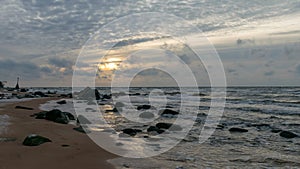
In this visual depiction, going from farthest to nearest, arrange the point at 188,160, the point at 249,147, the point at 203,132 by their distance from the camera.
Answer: the point at 203,132, the point at 249,147, the point at 188,160

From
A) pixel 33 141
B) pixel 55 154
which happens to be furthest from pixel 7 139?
pixel 55 154

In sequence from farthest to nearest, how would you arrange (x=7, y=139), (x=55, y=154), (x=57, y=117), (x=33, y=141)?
(x=57, y=117) → (x=7, y=139) → (x=33, y=141) → (x=55, y=154)

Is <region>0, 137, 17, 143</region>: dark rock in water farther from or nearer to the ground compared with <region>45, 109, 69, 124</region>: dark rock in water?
nearer to the ground

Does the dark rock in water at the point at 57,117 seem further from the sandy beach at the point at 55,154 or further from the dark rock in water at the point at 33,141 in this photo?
the dark rock in water at the point at 33,141

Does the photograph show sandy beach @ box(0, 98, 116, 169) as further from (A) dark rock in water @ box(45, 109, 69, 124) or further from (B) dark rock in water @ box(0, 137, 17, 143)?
(A) dark rock in water @ box(45, 109, 69, 124)

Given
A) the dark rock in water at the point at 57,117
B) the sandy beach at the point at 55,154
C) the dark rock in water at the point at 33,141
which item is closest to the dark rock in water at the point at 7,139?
the sandy beach at the point at 55,154

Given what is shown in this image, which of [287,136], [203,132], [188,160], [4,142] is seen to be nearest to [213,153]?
[188,160]

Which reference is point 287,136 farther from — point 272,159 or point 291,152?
point 272,159

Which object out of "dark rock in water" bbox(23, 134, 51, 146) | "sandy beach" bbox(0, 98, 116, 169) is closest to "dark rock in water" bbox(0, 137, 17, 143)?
"sandy beach" bbox(0, 98, 116, 169)

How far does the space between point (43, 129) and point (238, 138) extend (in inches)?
377

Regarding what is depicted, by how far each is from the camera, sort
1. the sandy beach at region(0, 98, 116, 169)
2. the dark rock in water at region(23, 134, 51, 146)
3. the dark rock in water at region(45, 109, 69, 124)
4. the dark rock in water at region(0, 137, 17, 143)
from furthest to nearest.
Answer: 1. the dark rock in water at region(45, 109, 69, 124)
2. the dark rock in water at region(0, 137, 17, 143)
3. the dark rock in water at region(23, 134, 51, 146)
4. the sandy beach at region(0, 98, 116, 169)

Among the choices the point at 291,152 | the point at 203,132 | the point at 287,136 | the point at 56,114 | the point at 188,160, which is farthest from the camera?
the point at 56,114

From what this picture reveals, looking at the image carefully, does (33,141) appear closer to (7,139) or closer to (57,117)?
(7,139)

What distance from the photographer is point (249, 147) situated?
1130 centimetres
